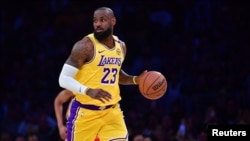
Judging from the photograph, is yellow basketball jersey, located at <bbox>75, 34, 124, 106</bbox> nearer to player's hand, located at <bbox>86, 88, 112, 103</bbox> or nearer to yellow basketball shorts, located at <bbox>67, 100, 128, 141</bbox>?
yellow basketball shorts, located at <bbox>67, 100, 128, 141</bbox>

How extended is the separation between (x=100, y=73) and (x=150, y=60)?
5.59 meters

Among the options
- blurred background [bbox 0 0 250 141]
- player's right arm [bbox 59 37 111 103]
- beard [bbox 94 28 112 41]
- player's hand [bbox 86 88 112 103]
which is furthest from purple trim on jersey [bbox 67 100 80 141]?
blurred background [bbox 0 0 250 141]

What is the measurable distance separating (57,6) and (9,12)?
0.95 meters

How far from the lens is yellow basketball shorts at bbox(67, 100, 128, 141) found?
234 inches

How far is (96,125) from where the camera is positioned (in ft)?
19.5

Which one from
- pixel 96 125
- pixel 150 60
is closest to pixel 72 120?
pixel 96 125

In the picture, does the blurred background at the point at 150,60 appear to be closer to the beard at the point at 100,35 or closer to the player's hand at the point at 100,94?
the beard at the point at 100,35

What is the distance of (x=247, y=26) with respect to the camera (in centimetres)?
1176

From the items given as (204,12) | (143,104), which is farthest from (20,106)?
(204,12)

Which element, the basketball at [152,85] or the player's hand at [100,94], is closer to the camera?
the player's hand at [100,94]

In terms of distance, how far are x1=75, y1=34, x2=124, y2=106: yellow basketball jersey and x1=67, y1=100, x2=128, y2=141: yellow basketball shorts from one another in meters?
0.09

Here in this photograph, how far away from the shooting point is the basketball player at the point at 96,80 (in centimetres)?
586

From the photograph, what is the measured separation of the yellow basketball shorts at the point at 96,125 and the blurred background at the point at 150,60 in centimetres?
332

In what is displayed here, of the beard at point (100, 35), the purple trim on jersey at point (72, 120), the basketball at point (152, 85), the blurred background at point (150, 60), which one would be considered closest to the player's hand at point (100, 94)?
the purple trim on jersey at point (72, 120)
